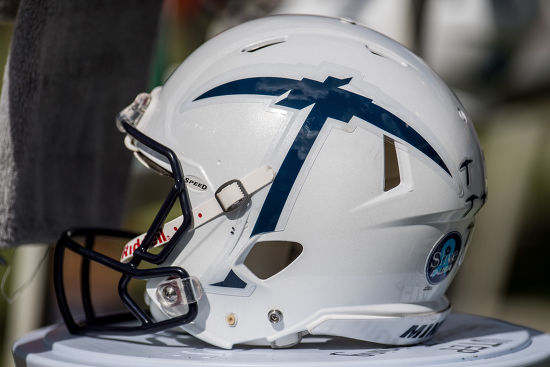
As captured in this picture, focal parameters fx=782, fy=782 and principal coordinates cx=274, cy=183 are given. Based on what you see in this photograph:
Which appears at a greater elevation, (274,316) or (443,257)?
(443,257)

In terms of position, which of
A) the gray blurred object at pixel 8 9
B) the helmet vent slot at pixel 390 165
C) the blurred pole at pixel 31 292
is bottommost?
the blurred pole at pixel 31 292

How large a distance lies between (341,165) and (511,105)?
6.62ft

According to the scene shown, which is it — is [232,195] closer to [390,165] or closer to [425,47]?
[390,165]

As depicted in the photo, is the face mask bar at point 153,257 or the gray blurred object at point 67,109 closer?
the face mask bar at point 153,257

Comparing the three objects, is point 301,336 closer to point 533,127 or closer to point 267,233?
point 267,233

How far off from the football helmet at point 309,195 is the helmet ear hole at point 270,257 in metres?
0.12

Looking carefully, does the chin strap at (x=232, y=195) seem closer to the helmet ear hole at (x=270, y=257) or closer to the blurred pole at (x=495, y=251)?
the helmet ear hole at (x=270, y=257)

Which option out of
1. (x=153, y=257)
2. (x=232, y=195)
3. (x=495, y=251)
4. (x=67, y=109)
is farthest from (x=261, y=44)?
(x=495, y=251)

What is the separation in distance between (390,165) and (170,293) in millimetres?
369

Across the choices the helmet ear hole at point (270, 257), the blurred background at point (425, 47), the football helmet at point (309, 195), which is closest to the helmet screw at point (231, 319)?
the football helmet at point (309, 195)

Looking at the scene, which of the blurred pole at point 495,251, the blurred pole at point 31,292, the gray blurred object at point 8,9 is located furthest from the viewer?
the blurred pole at point 495,251

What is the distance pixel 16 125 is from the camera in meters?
1.29

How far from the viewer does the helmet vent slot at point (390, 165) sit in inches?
43.4

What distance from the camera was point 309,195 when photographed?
1078 mm
